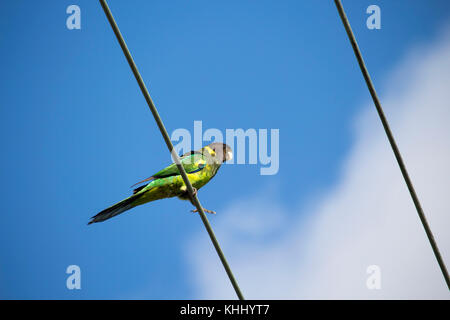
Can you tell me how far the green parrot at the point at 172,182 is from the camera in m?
5.02

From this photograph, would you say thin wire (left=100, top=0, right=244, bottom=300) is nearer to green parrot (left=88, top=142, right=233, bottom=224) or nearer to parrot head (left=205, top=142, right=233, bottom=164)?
green parrot (left=88, top=142, right=233, bottom=224)

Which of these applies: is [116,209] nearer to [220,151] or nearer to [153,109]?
[220,151]

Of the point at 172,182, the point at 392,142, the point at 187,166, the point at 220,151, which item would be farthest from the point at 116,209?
the point at 392,142

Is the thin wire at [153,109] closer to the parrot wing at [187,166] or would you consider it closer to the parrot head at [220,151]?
the parrot wing at [187,166]

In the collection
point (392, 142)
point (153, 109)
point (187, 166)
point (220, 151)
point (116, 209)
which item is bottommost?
point (116, 209)

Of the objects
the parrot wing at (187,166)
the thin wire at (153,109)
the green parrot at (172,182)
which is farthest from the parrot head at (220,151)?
the thin wire at (153,109)

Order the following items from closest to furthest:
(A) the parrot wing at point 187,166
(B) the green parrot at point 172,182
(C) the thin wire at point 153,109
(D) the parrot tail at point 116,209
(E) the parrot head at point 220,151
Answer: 1. (C) the thin wire at point 153,109
2. (D) the parrot tail at point 116,209
3. (B) the green parrot at point 172,182
4. (A) the parrot wing at point 187,166
5. (E) the parrot head at point 220,151

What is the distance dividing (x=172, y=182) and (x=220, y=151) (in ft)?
3.99

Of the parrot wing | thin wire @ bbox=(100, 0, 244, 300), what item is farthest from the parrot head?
thin wire @ bbox=(100, 0, 244, 300)

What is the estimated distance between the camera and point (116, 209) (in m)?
5.00

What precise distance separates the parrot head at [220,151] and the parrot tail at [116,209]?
1.39m

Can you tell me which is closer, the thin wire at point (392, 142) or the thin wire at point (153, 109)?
the thin wire at point (392, 142)

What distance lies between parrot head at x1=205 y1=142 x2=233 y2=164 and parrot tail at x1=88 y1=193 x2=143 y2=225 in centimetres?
139
